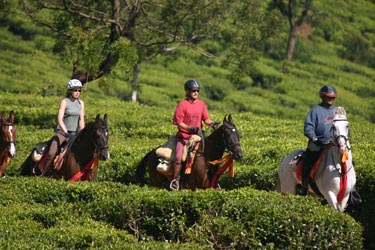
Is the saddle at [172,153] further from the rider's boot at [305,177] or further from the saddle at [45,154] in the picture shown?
the rider's boot at [305,177]

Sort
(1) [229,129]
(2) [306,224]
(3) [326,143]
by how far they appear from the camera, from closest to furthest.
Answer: (2) [306,224] < (3) [326,143] < (1) [229,129]

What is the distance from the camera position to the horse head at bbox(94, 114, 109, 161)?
16500 millimetres

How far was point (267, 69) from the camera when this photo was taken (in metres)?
51.7

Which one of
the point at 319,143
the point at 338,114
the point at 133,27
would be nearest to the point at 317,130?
the point at 319,143

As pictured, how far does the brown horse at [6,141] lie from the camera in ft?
58.9

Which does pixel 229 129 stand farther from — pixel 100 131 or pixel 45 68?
pixel 45 68

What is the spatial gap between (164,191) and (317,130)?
3002 millimetres

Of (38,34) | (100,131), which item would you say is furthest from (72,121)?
(38,34)

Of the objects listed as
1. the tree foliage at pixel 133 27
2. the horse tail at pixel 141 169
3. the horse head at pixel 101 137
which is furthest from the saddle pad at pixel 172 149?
the tree foliage at pixel 133 27

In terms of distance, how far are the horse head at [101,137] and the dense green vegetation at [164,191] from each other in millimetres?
1123

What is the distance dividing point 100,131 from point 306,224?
5.63m

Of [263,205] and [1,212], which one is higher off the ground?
[263,205]

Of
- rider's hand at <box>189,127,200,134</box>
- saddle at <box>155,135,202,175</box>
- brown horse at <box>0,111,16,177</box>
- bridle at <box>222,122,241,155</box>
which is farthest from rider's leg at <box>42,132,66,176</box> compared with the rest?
bridle at <box>222,122,241,155</box>

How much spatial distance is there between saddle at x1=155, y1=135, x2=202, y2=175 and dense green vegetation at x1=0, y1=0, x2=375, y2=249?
4.73 feet
